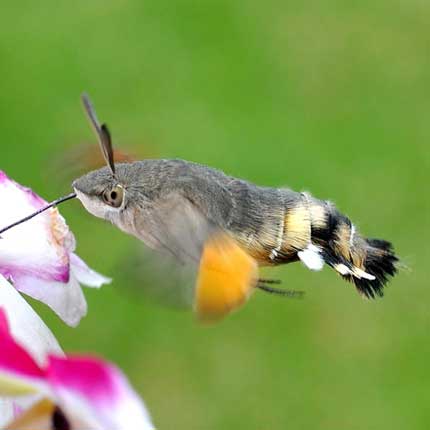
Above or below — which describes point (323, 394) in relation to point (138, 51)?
below

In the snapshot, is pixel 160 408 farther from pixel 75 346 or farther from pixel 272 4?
pixel 272 4

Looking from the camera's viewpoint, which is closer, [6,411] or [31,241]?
[6,411]

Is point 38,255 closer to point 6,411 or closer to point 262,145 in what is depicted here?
point 6,411

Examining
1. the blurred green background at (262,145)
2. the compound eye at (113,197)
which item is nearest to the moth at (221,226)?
the compound eye at (113,197)

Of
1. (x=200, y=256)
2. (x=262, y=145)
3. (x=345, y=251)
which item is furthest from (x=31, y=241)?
(x=262, y=145)

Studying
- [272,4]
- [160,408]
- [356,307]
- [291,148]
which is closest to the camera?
[160,408]

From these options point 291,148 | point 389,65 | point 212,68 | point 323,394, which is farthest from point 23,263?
point 389,65

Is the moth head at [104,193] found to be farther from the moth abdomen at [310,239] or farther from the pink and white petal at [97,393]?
the pink and white petal at [97,393]
